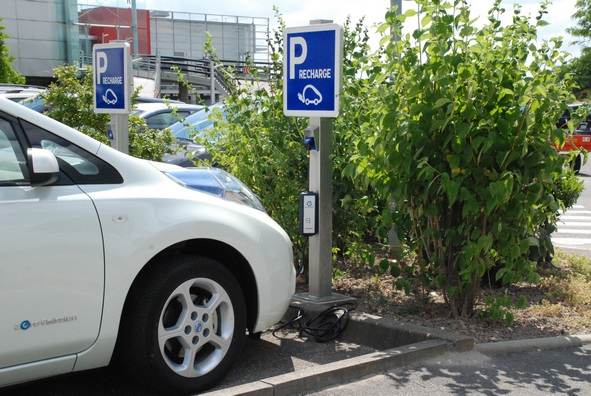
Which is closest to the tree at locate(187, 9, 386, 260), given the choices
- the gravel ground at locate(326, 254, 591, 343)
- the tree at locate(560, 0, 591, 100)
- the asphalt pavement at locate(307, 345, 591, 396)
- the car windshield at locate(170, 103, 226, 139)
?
the gravel ground at locate(326, 254, 591, 343)

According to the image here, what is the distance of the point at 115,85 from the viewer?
7.64 metres

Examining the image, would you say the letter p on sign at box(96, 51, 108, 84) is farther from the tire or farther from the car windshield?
the tire

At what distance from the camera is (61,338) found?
3.69 m

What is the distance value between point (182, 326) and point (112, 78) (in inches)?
168

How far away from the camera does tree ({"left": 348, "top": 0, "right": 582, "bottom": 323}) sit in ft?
15.8

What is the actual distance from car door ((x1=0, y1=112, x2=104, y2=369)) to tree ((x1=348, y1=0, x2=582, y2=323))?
6.91 feet

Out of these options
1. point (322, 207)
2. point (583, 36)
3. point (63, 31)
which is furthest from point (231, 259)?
point (583, 36)

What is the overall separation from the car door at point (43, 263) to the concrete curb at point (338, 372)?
30.8 inches

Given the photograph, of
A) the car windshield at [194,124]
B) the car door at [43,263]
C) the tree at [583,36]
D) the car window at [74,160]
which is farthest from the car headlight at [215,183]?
the tree at [583,36]

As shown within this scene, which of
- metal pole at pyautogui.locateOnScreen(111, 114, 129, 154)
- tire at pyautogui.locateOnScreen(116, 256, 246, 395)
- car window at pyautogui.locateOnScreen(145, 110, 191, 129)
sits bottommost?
tire at pyautogui.locateOnScreen(116, 256, 246, 395)

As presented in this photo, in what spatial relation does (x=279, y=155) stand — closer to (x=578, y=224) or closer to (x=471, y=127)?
(x=471, y=127)

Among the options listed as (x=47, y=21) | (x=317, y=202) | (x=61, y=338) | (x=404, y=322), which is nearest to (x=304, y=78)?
(x=317, y=202)

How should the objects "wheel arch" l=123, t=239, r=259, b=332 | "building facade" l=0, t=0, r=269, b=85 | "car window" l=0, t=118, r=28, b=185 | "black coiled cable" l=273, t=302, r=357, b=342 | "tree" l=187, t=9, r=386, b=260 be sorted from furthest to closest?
"building facade" l=0, t=0, r=269, b=85
"tree" l=187, t=9, r=386, b=260
"black coiled cable" l=273, t=302, r=357, b=342
"wheel arch" l=123, t=239, r=259, b=332
"car window" l=0, t=118, r=28, b=185

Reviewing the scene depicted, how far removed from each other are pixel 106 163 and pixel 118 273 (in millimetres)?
598
